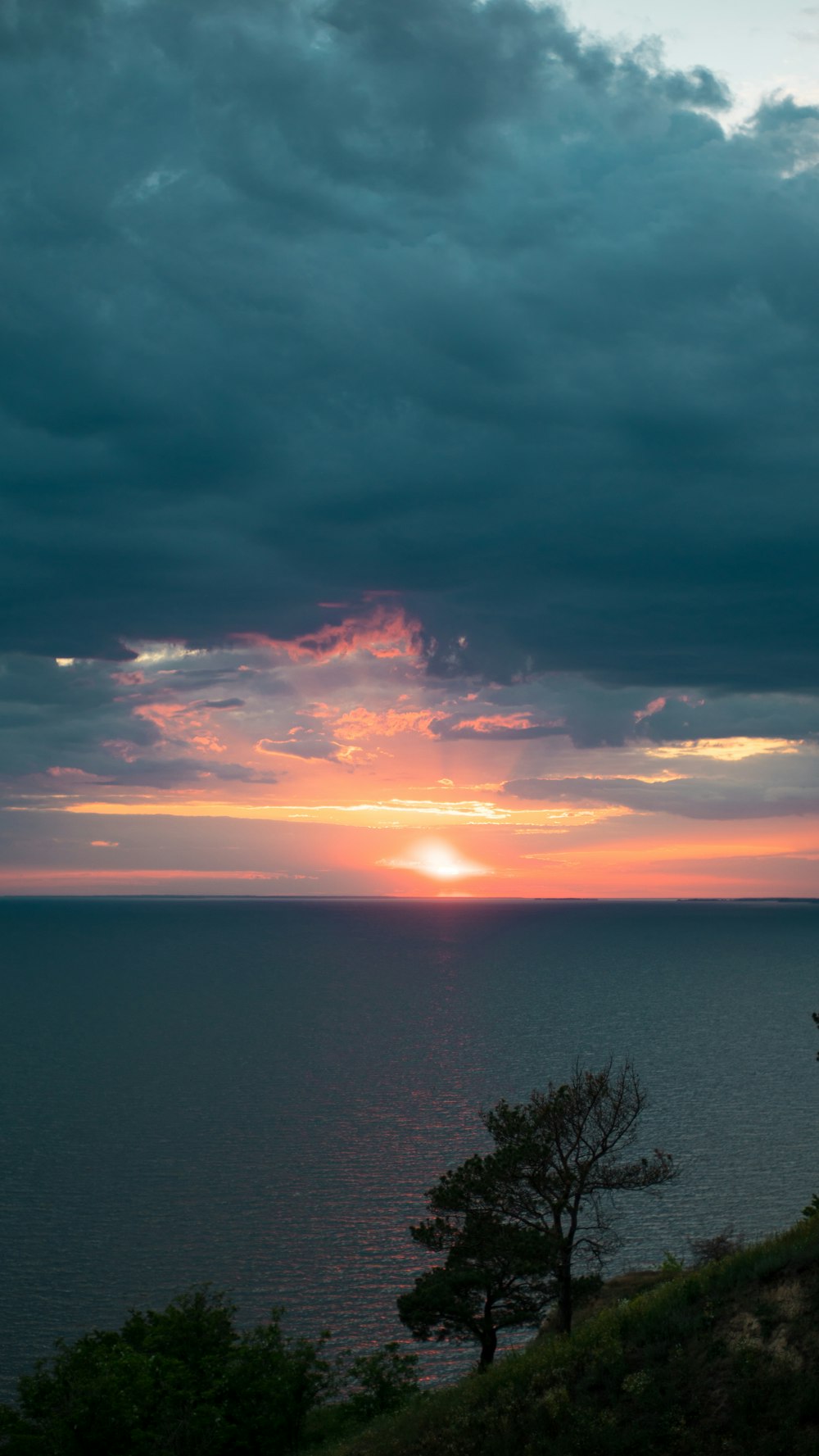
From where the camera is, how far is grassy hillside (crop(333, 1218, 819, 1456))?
22344mm

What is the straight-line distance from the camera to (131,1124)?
9262cm

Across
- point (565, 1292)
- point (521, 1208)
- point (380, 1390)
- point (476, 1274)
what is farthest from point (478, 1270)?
point (380, 1390)

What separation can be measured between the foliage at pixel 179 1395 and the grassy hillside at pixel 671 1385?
7.12 metres

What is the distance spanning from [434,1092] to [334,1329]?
56.6 m

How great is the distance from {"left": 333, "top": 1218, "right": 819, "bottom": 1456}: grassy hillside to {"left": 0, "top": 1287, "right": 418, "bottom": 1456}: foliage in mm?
7123

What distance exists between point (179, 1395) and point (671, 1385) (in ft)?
61.5

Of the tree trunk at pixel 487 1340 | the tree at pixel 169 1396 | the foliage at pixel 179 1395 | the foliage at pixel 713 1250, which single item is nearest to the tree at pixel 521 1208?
the tree trunk at pixel 487 1340

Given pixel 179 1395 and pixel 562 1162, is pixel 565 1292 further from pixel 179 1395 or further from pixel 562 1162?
pixel 179 1395

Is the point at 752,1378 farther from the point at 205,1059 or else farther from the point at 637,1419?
the point at 205,1059

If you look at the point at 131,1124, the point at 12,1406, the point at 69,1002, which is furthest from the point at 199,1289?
the point at 69,1002

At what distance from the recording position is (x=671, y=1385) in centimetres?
Result: 2405

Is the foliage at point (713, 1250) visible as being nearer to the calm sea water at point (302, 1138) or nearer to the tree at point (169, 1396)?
the calm sea water at point (302, 1138)

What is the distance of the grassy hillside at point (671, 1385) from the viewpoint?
73.3 feet

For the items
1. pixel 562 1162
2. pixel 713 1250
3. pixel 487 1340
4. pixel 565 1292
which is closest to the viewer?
pixel 565 1292
